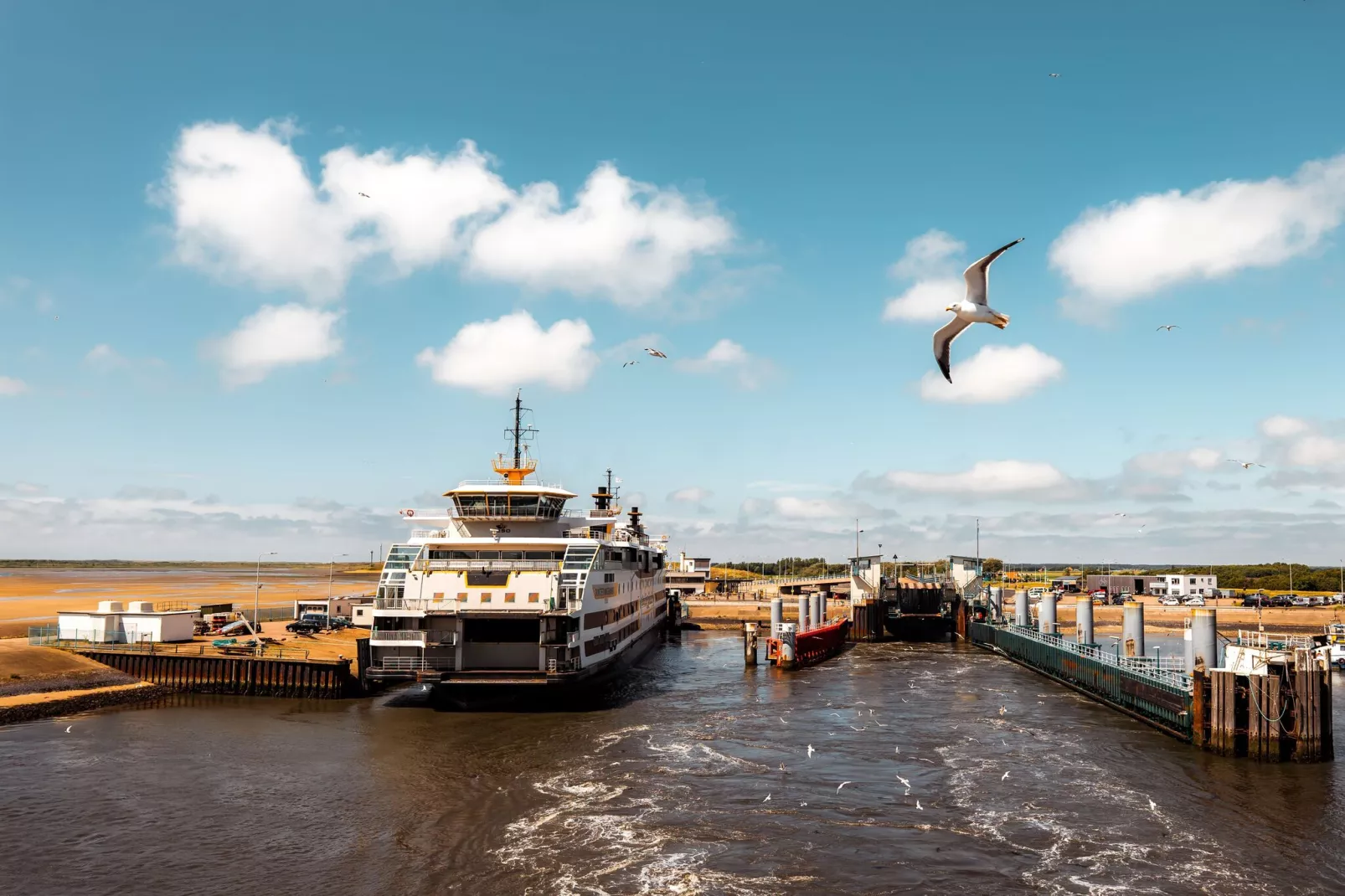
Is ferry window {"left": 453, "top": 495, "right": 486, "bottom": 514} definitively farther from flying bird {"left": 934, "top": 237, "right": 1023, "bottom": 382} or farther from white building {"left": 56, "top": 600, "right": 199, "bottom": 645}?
flying bird {"left": 934, "top": 237, "right": 1023, "bottom": 382}

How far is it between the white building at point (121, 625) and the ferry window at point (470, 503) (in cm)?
2335

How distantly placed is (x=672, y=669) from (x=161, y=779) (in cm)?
3814

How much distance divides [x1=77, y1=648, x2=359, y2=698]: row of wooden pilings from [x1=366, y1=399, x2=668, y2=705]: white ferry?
7.81m

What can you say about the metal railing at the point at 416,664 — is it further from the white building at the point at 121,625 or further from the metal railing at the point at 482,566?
the white building at the point at 121,625

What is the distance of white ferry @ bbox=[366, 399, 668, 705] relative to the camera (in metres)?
41.0

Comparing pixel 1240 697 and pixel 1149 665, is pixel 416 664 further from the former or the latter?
pixel 1149 665

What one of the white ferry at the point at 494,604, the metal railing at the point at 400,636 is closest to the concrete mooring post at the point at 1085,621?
the white ferry at the point at 494,604

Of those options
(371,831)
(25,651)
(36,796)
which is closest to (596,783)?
(371,831)

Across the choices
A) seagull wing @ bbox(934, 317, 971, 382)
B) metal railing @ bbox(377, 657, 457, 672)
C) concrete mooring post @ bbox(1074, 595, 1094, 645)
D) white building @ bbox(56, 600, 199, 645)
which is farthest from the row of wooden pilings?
concrete mooring post @ bbox(1074, 595, 1094, 645)

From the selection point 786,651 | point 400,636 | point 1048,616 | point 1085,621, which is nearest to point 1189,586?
point 1048,616

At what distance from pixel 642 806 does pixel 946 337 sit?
58.1 ft

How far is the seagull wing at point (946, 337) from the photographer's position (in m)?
22.0

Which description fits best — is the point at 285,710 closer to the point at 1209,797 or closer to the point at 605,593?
the point at 605,593

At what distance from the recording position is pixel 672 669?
63781 mm
